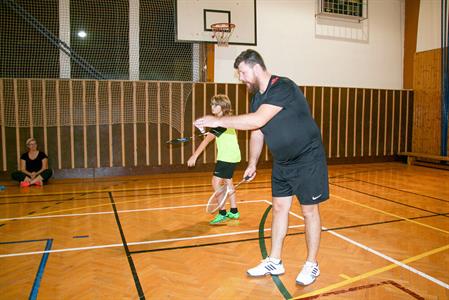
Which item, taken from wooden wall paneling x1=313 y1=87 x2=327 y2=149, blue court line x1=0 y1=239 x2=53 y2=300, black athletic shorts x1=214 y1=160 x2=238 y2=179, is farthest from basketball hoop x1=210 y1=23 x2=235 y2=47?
blue court line x1=0 y1=239 x2=53 y2=300

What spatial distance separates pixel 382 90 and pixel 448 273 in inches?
397

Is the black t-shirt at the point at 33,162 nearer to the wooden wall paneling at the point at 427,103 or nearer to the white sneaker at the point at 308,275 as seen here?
the white sneaker at the point at 308,275

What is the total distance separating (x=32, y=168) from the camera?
8578 millimetres

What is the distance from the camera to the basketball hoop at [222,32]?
9805 mm

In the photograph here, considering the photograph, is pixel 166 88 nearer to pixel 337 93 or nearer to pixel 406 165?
pixel 337 93

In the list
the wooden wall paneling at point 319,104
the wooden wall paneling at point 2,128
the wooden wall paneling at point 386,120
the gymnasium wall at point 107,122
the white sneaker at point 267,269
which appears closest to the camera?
the white sneaker at point 267,269

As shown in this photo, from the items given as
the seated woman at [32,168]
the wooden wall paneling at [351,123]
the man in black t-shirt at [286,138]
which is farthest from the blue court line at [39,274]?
the wooden wall paneling at [351,123]

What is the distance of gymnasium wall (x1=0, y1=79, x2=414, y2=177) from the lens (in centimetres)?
888

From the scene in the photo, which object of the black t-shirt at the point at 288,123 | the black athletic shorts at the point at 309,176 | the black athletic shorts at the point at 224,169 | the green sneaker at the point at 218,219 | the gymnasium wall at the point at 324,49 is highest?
the gymnasium wall at the point at 324,49

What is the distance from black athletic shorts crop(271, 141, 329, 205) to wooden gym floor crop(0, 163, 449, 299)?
813mm

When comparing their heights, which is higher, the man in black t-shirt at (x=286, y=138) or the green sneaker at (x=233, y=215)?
the man in black t-shirt at (x=286, y=138)

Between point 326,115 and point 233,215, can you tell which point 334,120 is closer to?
point 326,115

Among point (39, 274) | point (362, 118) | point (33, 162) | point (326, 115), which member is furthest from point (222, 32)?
point (39, 274)

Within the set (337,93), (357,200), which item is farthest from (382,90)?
(357,200)
